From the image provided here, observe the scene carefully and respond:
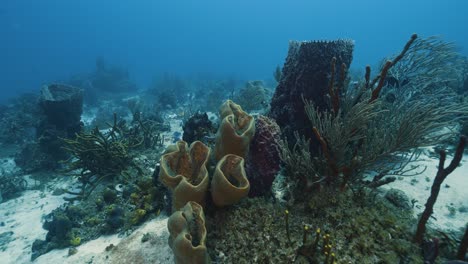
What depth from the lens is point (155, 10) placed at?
172m

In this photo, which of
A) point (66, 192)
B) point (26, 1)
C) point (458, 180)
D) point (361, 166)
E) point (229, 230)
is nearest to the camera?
point (229, 230)

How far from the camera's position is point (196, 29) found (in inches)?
6102

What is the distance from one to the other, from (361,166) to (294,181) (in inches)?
36.0

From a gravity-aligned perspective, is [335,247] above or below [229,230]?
above

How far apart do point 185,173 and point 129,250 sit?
4.07ft

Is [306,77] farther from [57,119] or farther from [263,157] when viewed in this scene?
[57,119]

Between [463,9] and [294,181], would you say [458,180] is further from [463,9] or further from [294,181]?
[463,9]

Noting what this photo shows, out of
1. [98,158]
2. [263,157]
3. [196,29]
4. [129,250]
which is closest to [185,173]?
[263,157]

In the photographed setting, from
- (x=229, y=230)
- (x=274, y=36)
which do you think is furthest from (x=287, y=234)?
(x=274, y=36)

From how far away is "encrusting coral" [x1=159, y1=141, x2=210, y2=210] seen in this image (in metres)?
3.12

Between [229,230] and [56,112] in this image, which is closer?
[229,230]

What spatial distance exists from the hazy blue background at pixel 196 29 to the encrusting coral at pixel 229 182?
2883 inches

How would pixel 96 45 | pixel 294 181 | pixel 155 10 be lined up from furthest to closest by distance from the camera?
pixel 155 10 → pixel 96 45 → pixel 294 181

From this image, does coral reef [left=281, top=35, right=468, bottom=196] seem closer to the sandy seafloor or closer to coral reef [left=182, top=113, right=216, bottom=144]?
the sandy seafloor
